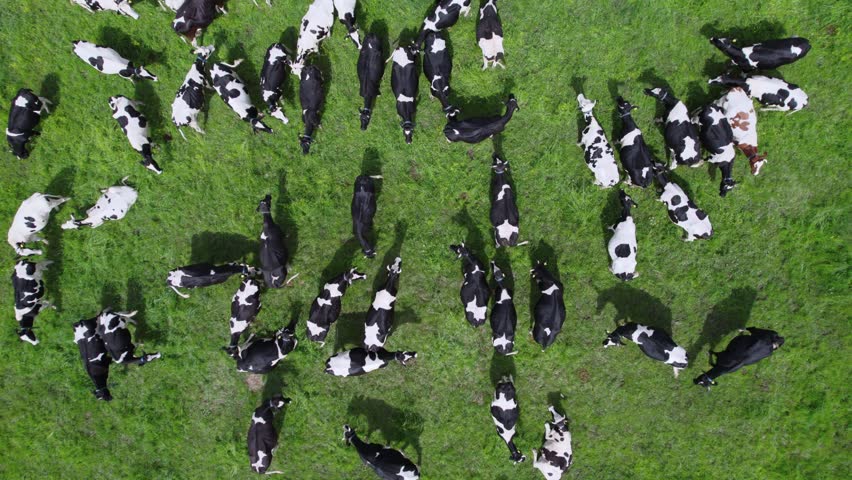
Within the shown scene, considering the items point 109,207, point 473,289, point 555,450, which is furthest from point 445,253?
point 109,207

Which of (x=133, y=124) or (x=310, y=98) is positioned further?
(x=133, y=124)

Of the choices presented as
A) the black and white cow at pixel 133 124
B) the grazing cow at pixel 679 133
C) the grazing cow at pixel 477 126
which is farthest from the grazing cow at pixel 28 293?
the grazing cow at pixel 679 133

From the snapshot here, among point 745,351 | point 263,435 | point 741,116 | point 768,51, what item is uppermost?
point 768,51

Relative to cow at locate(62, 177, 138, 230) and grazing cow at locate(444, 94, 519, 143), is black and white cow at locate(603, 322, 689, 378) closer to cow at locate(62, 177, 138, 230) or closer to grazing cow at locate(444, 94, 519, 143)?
grazing cow at locate(444, 94, 519, 143)

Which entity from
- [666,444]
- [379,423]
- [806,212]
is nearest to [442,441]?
[379,423]

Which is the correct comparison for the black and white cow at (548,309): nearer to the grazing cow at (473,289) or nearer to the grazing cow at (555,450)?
the grazing cow at (473,289)

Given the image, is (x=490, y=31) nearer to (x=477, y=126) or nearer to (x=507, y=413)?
(x=477, y=126)

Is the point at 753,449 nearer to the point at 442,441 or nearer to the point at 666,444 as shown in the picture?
the point at 666,444
